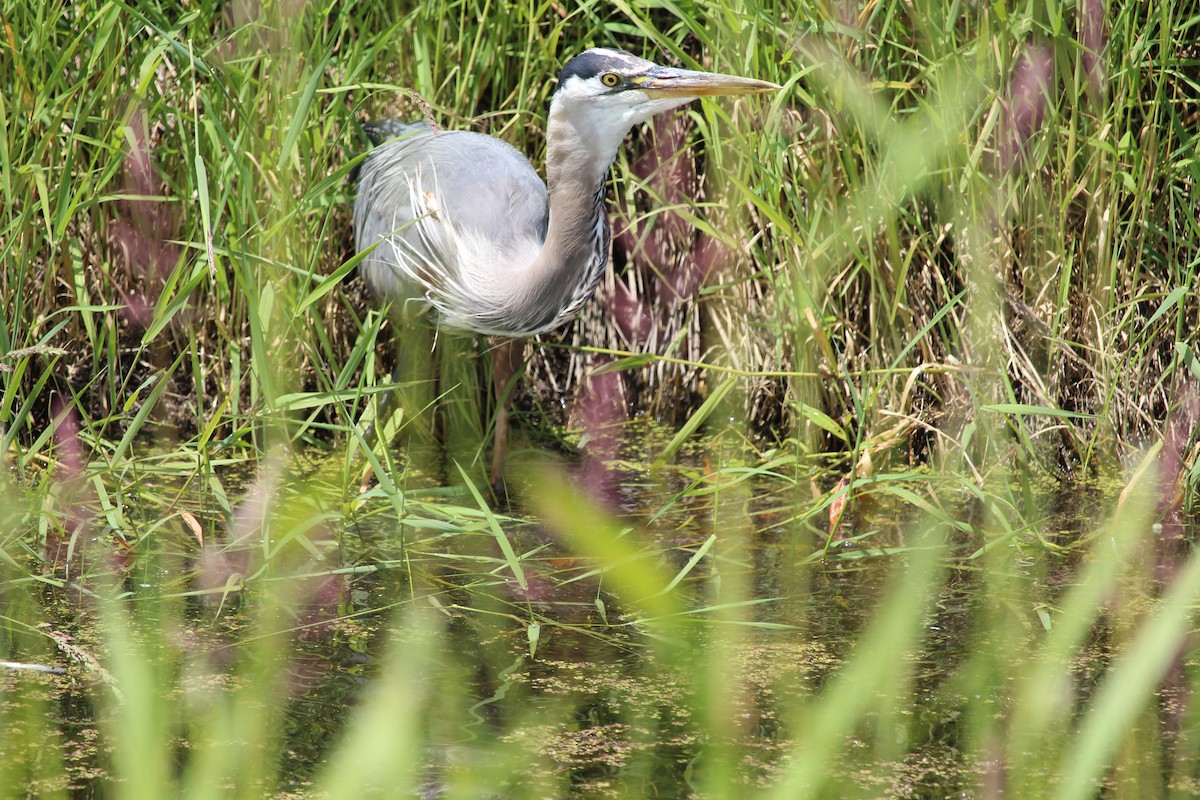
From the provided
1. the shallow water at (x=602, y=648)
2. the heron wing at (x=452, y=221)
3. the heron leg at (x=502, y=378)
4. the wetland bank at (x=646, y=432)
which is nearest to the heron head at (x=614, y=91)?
the wetland bank at (x=646, y=432)

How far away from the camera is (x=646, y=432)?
3.84 m

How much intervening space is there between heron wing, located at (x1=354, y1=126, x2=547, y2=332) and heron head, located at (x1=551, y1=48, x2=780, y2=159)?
0.43 metres

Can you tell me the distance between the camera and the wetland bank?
215 centimetres

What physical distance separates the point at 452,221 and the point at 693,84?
2.57 ft

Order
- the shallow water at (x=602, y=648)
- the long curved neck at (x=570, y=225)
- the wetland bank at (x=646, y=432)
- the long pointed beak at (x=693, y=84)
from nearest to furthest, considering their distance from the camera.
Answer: the shallow water at (x=602, y=648) → the wetland bank at (x=646, y=432) → the long pointed beak at (x=693, y=84) → the long curved neck at (x=570, y=225)

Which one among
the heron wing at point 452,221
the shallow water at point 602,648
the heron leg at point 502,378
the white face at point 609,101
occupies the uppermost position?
the white face at point 609,101

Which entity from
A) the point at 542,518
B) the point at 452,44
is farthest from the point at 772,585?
the point at 452,44

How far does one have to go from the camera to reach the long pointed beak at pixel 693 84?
9.40 feet

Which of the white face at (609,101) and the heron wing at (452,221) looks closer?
the white face at (609,101)

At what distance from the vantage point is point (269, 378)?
9.14 ft

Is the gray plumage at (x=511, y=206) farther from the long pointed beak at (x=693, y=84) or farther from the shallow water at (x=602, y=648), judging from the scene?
Answer: the shallow water at (x=602, y=648)

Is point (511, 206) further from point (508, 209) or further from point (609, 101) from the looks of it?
point (609, 101)

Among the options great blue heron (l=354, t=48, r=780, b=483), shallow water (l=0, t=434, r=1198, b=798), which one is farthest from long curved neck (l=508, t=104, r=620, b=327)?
shallow water (l=0, t=434, r=1198, b=798)

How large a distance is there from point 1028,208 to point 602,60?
3.38 feet
